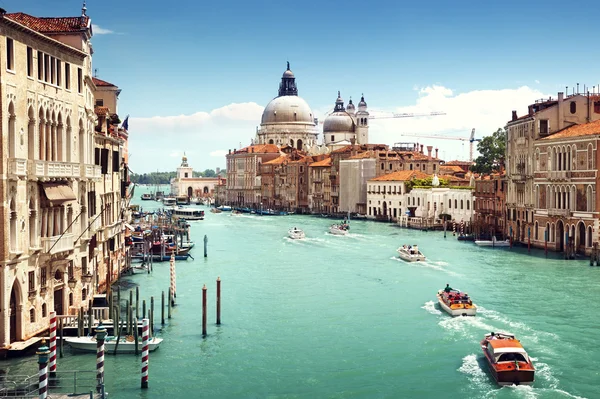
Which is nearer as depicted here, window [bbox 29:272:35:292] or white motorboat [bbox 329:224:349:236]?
window [bbox 29:272:35:292]

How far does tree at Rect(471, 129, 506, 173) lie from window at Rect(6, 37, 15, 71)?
168ft

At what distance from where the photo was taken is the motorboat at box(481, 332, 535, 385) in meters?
15.7

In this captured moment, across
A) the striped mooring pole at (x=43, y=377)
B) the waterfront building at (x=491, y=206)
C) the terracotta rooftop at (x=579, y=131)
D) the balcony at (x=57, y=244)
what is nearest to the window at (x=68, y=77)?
the balcony at (x=57, y=244)

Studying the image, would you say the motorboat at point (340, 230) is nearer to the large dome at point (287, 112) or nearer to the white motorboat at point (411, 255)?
the white motorboat at point (411, 255)

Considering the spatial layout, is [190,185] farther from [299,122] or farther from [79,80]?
[79,80]

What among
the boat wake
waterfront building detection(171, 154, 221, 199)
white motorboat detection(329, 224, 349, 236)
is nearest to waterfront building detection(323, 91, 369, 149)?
waterfront building detection(171, 154, 221, 199)

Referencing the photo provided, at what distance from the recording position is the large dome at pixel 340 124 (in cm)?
10069

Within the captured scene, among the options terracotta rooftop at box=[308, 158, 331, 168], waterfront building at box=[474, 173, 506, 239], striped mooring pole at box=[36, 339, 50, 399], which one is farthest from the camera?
terracotta rooftop at box=[308, 158, 331, 168]

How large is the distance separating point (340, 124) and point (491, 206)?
54810mm

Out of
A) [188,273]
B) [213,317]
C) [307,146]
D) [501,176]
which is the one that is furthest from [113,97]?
[307,146]

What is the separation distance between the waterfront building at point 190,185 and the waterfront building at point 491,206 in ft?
267

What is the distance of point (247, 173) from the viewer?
327ft

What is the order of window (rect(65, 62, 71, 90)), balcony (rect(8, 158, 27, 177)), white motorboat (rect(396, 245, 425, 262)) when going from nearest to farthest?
balcony (rect(8, 158, 27, 177)), window (rect(65, 62, 71, 90)), white motorboat (rect(396, 245, 425, 262))

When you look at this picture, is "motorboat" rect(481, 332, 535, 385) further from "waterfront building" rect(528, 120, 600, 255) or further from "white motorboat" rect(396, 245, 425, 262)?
"waterfront building" rect(528, 120, 600, 255)
